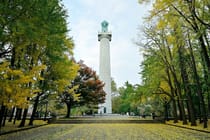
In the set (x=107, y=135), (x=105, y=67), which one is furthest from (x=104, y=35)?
(x=107, y=135)

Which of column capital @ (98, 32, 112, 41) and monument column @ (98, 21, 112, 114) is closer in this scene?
monument column @ (98, 21, 112, 114)

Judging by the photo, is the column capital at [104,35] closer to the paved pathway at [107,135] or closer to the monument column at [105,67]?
the monument column at [105,67]

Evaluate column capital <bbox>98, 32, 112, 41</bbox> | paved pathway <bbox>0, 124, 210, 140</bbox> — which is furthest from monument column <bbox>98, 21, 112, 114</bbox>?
paved pathway <bbox>0, 124, 210, 140</bbox>

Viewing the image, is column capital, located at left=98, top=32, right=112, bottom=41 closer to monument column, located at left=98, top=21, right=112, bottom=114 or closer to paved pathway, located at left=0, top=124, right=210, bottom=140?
monument column, located at left=98, top=21, right=112, bottom=114

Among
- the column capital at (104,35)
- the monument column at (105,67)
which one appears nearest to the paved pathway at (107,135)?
the monument column at (105,67)

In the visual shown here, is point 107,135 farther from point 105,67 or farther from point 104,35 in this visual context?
point 104,35

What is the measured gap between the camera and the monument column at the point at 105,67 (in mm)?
51906

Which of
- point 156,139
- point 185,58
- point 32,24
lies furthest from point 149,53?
point 32,24

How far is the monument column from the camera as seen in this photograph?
51906 mm

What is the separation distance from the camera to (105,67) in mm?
53312

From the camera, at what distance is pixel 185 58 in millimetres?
27031

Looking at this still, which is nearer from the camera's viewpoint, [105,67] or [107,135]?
[107,135]

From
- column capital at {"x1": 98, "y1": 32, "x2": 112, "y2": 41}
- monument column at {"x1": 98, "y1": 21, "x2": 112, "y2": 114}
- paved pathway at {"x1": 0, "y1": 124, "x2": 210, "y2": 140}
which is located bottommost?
paved pathway at {"x1": 0, "y1": 124, "x2": 210, "y2": 140}

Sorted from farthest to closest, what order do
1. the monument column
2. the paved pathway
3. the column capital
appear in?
the column capital, the monument column, the paved pathway
